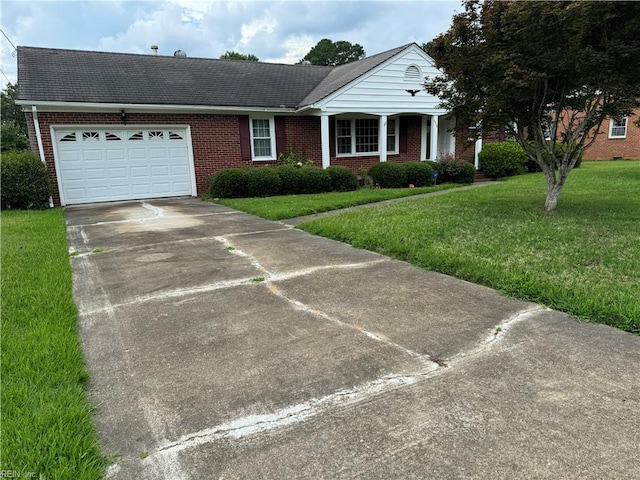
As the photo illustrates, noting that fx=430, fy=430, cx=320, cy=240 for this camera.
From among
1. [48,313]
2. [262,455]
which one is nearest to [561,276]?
[262,455]

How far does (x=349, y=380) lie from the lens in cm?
280

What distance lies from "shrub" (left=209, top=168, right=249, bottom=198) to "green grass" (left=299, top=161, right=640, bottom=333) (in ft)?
15.1

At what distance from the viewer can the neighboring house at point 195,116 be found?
12.4 metres

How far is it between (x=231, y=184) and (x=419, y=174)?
21.5 feet

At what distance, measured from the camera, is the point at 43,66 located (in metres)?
13.1

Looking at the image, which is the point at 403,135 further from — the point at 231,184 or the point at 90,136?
the point at 90,136

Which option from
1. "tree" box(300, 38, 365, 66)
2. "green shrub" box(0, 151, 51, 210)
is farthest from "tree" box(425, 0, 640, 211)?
"tree" box(300, 38, 365, 66)

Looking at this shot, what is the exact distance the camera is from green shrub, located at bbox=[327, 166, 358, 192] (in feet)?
45.3

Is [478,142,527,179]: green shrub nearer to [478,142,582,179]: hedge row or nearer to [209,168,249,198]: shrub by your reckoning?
[478,142,582,179]: hedge row

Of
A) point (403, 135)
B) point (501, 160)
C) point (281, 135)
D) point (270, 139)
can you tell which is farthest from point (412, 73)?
point (270, 139)

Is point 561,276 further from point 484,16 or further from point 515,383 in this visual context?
point 484,16

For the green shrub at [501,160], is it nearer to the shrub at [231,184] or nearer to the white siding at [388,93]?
the white siding at [388,93]

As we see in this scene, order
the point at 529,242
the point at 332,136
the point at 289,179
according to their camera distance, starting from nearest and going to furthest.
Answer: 1. the point at 529,242
2. the point at 289,179
3. the point at 332,136

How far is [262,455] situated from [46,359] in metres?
1.83
